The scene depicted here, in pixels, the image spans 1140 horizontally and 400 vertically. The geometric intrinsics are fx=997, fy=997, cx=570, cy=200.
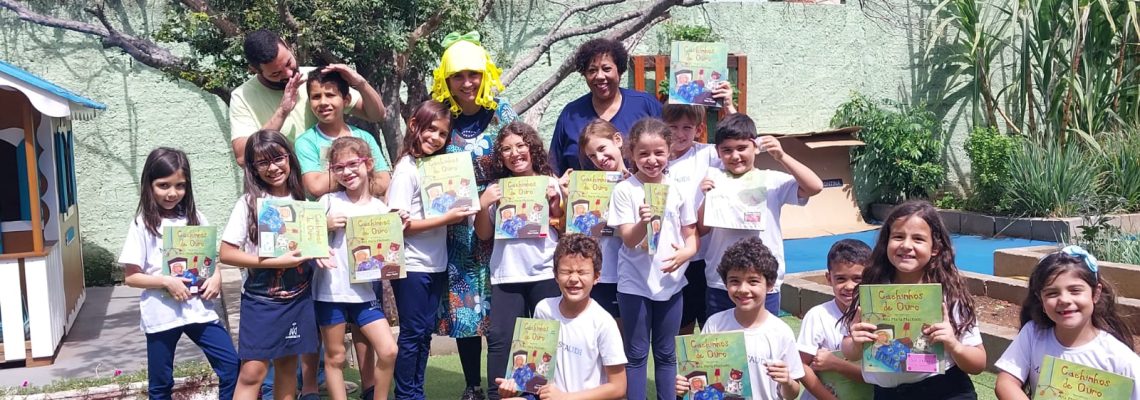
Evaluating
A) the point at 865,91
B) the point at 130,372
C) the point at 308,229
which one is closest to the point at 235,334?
the point at 130,372

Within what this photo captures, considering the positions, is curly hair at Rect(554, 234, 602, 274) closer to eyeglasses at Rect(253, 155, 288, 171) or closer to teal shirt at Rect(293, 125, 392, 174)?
teal shirt at Rect(293, 125, 392, 174)

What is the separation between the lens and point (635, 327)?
12.7 ft

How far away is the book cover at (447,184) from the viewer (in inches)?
156

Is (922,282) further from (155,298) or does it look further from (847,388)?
(155,298)

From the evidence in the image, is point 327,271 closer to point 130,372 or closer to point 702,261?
point 702,261

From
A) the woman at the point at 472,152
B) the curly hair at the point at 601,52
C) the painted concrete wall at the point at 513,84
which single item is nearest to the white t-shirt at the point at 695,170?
the curly hair at the point at 601,52

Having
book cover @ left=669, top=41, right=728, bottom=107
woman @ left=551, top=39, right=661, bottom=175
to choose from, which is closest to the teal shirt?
woman @ left=551, top=39, right=661, bottom=175

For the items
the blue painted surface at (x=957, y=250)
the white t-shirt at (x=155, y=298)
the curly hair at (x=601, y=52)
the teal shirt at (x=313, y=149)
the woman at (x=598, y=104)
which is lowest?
the blue painted surface at (x=957, y=250)

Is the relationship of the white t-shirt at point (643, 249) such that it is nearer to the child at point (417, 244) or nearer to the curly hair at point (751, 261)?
the curly hair at point (751, 261)

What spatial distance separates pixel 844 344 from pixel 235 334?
383 centimetres

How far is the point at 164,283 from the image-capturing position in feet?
12.4

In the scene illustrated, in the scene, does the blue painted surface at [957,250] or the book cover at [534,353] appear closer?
the book cover at [534,353]

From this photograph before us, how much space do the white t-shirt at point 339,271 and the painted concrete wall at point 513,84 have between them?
90.9 inches

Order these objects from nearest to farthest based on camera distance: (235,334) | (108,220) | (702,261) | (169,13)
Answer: (702,261) → (169,13) → (235,334) → (108,220)
